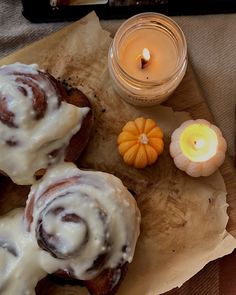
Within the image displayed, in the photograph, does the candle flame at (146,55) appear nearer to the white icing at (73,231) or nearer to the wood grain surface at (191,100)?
the wood grain surface at (191,100)

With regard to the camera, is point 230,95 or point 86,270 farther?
point 230,95

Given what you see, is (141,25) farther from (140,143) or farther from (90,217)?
(90,217)

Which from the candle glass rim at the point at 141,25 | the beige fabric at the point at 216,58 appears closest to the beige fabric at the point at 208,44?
the beige fabric at the point at 216,58

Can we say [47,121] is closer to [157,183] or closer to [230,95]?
[157,183]

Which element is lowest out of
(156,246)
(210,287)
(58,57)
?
(210,287)

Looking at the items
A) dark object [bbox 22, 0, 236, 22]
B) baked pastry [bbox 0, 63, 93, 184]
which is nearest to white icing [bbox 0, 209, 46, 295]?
baked pastry [bbox 0, 63, 93, 184]

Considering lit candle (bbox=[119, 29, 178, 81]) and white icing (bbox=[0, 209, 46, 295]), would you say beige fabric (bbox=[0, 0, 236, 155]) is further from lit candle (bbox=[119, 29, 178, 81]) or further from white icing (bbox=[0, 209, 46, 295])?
white icing (bbox=[0, 209, 46, 295])

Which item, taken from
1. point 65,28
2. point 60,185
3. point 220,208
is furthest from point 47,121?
point 220,208
